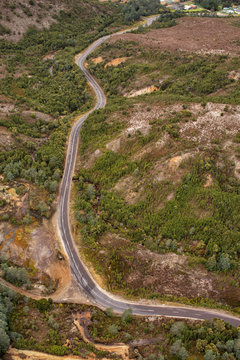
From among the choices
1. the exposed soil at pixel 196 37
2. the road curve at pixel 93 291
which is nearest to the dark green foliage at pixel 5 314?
the road curve at pixel 93 291

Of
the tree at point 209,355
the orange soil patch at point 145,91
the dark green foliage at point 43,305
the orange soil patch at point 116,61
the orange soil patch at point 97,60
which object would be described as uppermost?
the orange soil patch at point 97,60

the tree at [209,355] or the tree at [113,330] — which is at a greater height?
the tree at [113,330]

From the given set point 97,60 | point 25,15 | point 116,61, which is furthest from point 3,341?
point 25,15

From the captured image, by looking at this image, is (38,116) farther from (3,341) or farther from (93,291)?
(3,341)

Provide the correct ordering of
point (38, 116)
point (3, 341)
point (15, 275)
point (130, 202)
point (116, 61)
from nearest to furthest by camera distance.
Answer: point (3, 341) < point (15, 275) < point (130, 202) < point (38, 116) < point (116, 61)

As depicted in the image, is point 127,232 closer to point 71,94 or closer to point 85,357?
point 85,357

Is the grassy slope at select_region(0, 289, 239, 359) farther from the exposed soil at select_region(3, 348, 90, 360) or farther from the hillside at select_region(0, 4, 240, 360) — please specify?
the exposed soil at select_region(3, 348, 90, 360)

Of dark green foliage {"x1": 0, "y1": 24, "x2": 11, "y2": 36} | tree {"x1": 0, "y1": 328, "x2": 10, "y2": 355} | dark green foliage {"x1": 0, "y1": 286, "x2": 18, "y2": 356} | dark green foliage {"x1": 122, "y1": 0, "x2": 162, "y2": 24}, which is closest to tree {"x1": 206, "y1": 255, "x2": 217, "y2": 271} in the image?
dark green foliage {"x1": 0, "y1": 286, "x2": 18, "y2": 356}

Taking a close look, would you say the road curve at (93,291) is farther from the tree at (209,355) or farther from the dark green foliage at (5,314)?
the dark green foliage at (5,314)

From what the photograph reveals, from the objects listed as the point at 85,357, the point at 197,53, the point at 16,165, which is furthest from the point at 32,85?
the point at 85,357

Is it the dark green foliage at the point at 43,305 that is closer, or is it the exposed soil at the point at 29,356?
the exposed soil at the point at 29,356
